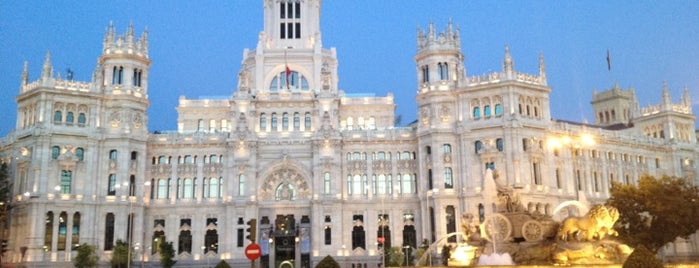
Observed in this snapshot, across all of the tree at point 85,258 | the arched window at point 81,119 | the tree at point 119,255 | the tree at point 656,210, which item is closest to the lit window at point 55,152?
the arched window at point 81,119

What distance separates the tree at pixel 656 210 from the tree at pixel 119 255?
52.3 meters

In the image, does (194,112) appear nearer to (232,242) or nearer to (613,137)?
(232,242)

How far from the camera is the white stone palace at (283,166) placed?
276 ft

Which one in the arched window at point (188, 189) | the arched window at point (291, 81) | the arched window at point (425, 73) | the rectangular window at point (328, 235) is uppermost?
the arched window at point (291, 81)

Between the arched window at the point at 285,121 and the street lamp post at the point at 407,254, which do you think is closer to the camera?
the street lamp post at the point at 407,254

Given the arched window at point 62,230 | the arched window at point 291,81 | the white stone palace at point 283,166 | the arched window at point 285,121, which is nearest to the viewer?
the arched window at point 62,230

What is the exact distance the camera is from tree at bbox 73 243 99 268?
7754cm

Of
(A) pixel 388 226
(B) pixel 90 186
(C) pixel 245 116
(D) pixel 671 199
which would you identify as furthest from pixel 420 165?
(B) pixel 90 186

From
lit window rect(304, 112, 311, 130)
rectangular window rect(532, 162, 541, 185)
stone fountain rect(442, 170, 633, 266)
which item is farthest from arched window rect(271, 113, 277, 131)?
stone fountain rect(442, 170, 633, 266)

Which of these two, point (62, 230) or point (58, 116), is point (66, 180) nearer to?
point (62, 230)

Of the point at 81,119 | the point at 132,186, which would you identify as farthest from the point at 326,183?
the point at 81,119

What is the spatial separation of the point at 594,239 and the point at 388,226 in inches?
2178

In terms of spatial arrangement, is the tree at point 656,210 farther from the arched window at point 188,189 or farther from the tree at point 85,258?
the tree at point 85,258

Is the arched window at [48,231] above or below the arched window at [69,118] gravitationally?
below
